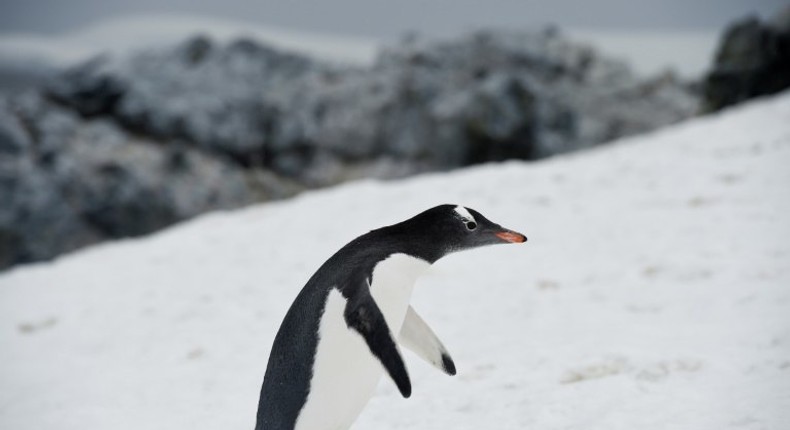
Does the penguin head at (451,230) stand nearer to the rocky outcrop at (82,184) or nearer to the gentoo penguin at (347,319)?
the gentoo penguin at (347,319)

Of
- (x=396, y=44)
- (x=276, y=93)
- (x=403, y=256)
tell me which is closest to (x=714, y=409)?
(x=403, y=256)

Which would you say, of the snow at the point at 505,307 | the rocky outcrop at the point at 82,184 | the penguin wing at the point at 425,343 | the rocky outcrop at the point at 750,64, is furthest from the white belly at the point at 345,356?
the rocky outcrop at the point at 750,64

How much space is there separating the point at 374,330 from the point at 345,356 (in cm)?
21

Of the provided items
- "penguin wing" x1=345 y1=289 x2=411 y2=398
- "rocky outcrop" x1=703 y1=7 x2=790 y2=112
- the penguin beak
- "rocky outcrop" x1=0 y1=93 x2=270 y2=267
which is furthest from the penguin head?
"rocky outcrop" x1=703 y1=7 x2=790 y2=112

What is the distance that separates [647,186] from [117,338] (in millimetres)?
5287

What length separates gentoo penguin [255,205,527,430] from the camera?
2033 millimetres

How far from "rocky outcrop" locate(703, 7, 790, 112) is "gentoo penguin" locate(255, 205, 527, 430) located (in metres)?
14.2

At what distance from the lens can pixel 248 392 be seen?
337 centimetres

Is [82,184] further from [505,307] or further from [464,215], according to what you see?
[464,215]

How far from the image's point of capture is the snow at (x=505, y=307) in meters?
2.86

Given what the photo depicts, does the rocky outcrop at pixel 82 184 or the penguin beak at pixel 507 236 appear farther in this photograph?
the rocky outcrop at pixel 82 184

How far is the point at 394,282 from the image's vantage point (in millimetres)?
2113

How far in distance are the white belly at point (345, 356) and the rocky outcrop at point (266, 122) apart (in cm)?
1140

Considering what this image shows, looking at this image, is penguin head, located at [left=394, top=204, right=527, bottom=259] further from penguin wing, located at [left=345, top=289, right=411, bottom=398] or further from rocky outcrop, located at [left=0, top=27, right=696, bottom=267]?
rocky outcrop, located at [left=0, top=27, right=696, bottom=267]
